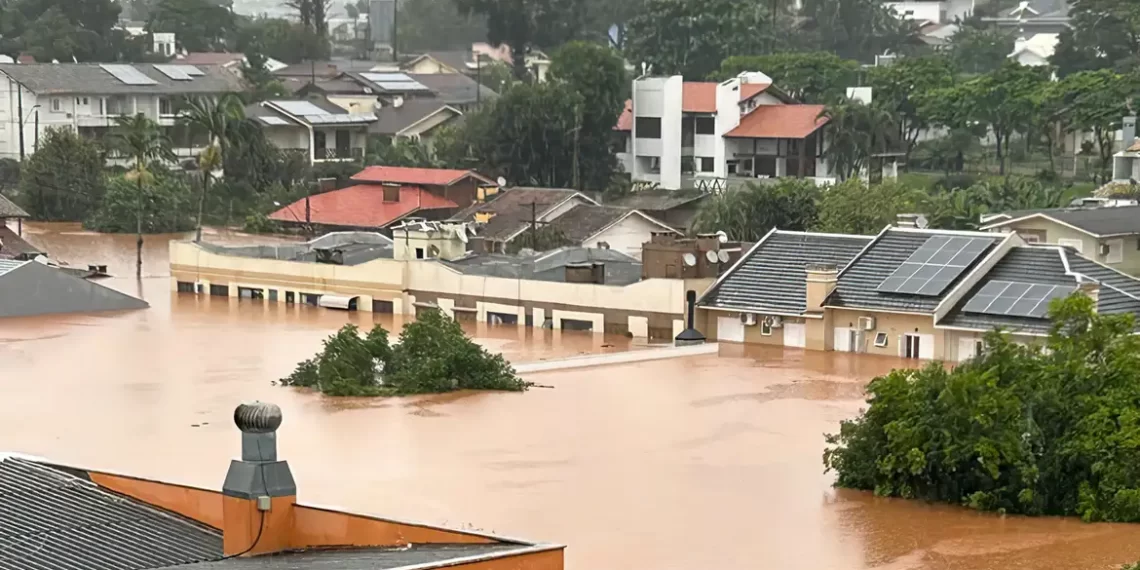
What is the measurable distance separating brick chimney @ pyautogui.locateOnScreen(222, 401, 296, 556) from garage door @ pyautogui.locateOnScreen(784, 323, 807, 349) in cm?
2075

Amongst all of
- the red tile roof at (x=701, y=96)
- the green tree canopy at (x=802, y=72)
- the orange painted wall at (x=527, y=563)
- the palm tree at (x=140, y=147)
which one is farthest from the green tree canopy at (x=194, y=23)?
the orange painted wall at (x=527, y=563)

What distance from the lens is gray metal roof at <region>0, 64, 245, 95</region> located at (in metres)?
67.1

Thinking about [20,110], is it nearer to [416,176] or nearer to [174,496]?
[416,176]

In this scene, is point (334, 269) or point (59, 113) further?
point (59, 113)

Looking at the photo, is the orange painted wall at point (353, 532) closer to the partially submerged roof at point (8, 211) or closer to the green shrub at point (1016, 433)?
the green shrub at point (1016, 433)

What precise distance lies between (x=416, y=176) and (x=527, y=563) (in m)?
42.4

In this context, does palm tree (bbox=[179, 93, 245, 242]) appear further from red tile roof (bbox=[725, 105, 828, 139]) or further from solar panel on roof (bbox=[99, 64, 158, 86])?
red tile roof (bbox=[725, 105, 828, 139])

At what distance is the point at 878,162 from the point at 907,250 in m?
23.2

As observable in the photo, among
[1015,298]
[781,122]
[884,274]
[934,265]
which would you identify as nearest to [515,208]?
[781,122]

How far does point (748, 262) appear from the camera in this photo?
3859cm

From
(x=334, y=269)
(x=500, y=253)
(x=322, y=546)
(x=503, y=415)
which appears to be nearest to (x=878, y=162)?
(x=500, y=253)

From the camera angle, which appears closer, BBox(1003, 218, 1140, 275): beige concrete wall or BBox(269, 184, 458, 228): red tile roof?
BBox(1003, 218, 1140, 275): beige concrete wall

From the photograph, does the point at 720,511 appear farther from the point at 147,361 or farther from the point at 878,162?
the point at 878,162

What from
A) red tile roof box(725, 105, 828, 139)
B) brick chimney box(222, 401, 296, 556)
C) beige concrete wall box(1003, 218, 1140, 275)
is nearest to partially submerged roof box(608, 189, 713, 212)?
red tile roof box(725, 105, 828, 139)
